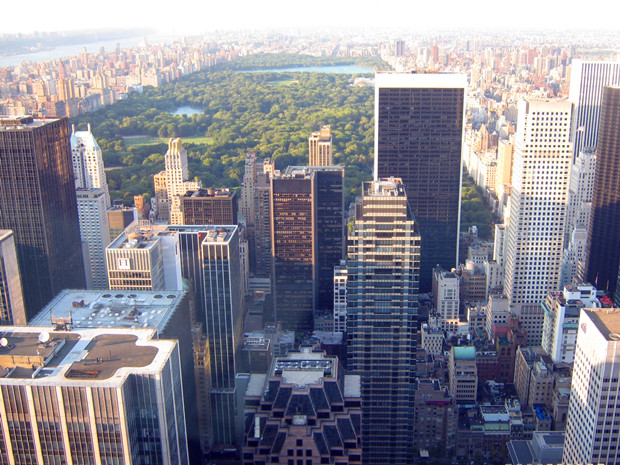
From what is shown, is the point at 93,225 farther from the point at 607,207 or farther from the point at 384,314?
the point at 607,207

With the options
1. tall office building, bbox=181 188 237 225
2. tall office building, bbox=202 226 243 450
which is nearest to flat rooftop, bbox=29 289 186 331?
tall office building, bbox=202 226 243 450

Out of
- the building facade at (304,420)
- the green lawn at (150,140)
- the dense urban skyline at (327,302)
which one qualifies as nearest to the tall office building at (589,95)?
the dense urban skyline at (327,302)

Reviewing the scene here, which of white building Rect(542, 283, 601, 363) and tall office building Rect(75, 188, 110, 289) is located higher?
tall office building Rect(75, 188, 110, 289)

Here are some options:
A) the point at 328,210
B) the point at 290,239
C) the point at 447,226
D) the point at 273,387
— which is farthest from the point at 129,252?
the point at 447,226

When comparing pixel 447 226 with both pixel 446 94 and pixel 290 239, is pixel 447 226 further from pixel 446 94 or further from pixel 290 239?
pixel 290 239

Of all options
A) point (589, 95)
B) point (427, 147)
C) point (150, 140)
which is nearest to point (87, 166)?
point (427, 147)

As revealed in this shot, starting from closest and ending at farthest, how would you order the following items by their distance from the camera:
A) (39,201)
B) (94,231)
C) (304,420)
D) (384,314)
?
(304,420) → (384,314) → (39,201) → (94,231)

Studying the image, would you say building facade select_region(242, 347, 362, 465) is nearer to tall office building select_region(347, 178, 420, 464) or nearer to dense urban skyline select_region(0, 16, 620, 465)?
dense urban skyline select_region(0, 16, 620, 465)
